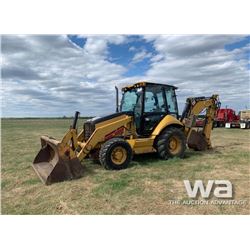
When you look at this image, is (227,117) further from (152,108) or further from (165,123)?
(152,108)

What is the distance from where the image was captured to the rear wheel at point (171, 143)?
28.2 ft

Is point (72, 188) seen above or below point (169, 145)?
below

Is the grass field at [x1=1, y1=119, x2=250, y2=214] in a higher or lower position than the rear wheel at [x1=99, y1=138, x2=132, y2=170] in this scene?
lower

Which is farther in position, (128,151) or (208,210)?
(128,151)

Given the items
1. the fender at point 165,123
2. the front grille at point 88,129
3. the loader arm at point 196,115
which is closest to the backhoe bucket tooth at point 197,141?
the loader arm at point 196,115

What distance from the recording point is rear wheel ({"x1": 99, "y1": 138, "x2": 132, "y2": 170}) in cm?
743

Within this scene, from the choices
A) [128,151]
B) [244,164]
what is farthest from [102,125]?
[244,164]

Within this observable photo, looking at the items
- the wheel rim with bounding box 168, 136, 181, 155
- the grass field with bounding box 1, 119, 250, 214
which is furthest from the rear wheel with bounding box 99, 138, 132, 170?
the wheel rim with bounding box 168, 136, 181, 155

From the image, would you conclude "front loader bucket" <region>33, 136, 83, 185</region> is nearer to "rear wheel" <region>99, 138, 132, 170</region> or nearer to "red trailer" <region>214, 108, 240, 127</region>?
"rear wheel" <region>99, 138, 132, 170</region>

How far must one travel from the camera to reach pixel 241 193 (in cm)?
577

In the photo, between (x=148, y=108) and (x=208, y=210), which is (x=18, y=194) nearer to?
(x=208, y=210)

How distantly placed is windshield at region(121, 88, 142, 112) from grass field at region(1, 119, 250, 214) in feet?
5.74

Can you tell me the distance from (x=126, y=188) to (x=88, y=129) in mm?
2811
